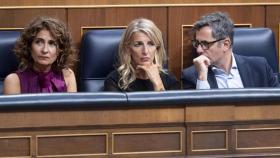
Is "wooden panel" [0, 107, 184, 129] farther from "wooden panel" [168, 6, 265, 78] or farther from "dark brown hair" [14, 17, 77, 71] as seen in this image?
"wooden panel" [168, 6, 265, 78]

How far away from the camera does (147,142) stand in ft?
4.83

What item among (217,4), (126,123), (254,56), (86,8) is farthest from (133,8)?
(126,123)

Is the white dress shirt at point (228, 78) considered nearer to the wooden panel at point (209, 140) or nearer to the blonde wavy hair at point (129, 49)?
the blonde wavy hair at point (129, 49)

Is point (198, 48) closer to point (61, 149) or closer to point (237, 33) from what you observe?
point (237, 33)

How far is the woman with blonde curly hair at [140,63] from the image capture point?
1971mm

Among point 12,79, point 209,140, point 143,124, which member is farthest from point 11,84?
point 209,140

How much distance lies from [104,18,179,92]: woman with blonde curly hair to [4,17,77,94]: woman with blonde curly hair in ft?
0.48

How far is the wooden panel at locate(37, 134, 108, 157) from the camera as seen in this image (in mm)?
1435

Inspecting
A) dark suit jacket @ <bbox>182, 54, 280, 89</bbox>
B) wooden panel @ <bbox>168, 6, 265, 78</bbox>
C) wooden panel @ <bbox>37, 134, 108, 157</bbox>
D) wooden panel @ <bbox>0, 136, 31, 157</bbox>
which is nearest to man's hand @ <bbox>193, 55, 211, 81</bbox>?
dark suit jacket @ <bbox>182, 54, 280, 89</bbox>

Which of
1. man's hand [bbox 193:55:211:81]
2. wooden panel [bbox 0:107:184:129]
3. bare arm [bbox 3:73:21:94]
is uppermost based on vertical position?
man's hand [bbox 193:55:211:81]

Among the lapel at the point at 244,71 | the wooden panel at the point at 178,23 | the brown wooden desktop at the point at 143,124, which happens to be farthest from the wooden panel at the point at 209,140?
the wooden panel at the point at 178,23

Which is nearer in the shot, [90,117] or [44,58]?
[90,117]

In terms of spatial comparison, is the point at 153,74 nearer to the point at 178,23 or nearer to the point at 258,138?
the point at 178,23

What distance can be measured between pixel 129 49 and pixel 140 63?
59mm
